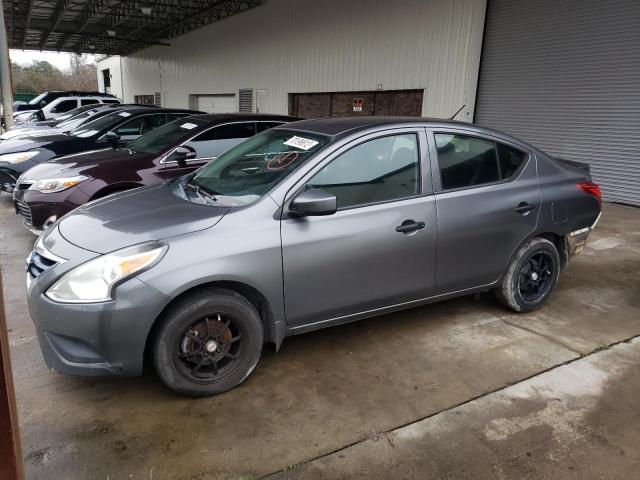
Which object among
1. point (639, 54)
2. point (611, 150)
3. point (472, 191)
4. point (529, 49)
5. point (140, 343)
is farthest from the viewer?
point (529, 49)

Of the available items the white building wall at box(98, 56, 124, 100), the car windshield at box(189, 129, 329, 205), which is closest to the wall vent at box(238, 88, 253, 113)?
the car windshield at box(189, 129, 329, 205)

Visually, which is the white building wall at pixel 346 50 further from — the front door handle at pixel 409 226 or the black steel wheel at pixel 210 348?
the black steel wheel at pixel 210 348

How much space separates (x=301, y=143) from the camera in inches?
132

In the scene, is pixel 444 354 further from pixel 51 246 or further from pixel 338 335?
pixel 51 246

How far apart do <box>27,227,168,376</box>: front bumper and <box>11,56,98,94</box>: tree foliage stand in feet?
193

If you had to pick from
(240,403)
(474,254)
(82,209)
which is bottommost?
(240,403)

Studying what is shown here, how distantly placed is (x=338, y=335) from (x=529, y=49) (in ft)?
27.4

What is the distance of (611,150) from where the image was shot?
848 cm

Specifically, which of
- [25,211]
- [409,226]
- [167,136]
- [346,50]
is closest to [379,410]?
[409,226]

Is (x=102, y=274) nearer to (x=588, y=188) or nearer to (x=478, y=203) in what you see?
(x=478, y=203)

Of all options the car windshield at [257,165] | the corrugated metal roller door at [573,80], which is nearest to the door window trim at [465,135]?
the car windshield at [257,165]

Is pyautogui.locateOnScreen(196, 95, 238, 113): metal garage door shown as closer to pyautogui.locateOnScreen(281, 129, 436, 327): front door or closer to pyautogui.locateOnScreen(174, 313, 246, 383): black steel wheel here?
pyautogui.locateOnScreen(281, 129, 436, 327): front door

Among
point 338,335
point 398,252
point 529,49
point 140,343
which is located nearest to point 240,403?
point 140,343

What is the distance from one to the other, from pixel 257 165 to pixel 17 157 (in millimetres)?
5189
